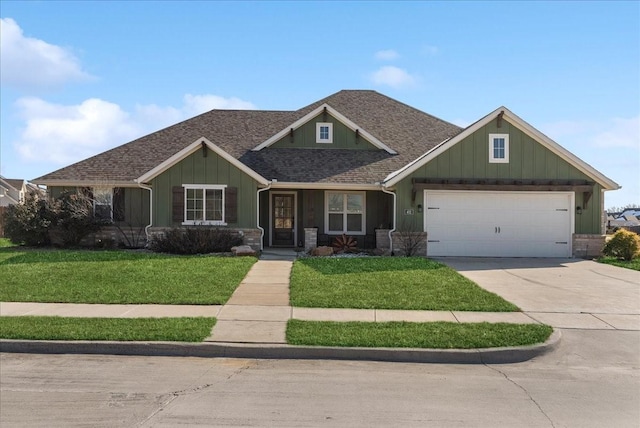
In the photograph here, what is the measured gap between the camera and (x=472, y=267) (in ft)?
47.0

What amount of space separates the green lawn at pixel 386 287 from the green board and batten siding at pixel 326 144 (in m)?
7.89

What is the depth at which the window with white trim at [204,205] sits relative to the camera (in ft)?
56.0

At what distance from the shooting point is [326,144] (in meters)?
20.8

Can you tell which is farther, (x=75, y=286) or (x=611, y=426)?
(x=75, y=286)

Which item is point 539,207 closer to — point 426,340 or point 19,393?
point 426,340

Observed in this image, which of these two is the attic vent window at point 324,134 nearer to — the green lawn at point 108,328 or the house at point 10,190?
the green lawn at point 108,328

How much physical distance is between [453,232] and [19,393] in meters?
14.5

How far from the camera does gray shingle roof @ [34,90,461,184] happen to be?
61.4 ft

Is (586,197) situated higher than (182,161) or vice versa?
(182,161)

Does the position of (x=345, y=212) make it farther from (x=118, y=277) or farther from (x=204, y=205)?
(x=118, y=277)

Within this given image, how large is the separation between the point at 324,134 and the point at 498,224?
326 inches

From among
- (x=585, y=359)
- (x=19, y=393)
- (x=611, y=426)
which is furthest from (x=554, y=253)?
(x=19, y=393)

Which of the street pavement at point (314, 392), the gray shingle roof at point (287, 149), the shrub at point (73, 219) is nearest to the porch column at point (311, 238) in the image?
the gray shingle roof at point (287, 149)

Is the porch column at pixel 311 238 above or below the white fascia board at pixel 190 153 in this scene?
below
